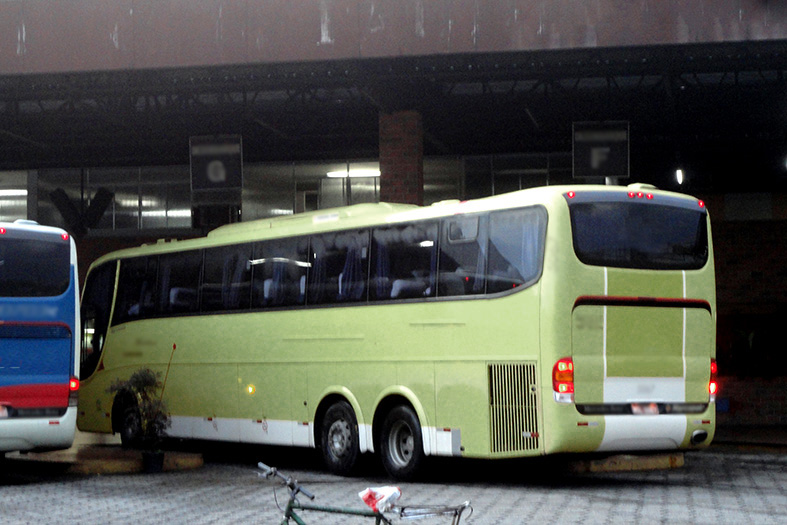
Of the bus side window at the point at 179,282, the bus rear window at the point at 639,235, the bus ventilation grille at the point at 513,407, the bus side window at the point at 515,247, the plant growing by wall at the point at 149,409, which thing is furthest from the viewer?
the bus side window at the point at 179,282

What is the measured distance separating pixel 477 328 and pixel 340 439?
3.02 meters

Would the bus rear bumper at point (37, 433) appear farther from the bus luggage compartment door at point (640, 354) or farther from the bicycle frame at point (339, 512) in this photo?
the bicycle frame at point (339, 512)

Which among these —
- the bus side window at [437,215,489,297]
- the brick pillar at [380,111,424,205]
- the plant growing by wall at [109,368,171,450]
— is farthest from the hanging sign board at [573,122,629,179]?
the plant growing by wall at [109,368,171,450]

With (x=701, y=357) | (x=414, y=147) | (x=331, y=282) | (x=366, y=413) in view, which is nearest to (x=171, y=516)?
(x=366, y=413)

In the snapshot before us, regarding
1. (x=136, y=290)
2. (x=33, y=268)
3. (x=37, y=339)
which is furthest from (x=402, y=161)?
(x=37, y=339)

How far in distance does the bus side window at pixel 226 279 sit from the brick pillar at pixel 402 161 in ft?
13.9

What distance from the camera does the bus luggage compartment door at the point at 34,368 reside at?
49.2 ft

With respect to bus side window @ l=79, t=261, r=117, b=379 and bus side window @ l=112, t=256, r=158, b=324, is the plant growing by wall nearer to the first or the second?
bus side window @ l=112, t=256, r=158, b=324

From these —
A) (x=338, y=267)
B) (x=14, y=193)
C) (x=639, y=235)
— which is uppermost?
(x=14, y=193)

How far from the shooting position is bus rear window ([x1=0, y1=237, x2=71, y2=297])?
15.2m

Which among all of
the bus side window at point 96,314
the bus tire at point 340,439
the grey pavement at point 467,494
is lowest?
the grey pavement at point 467,494

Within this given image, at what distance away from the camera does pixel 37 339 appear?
15.4 meters

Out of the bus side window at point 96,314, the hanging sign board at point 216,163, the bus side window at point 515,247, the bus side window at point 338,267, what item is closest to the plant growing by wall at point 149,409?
the bus side window at point 96,314

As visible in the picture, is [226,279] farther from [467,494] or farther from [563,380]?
[563,380]
